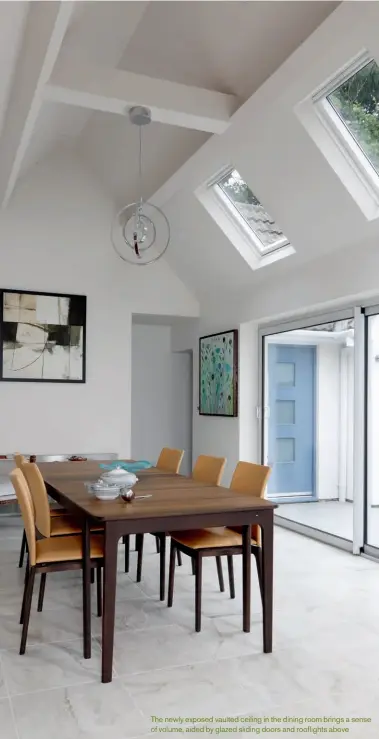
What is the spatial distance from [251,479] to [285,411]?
Result: 258 centimetres

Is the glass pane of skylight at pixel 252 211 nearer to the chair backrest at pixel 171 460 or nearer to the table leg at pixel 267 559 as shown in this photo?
the chair backrest at pixel 171 460

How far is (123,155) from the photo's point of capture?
583 cm

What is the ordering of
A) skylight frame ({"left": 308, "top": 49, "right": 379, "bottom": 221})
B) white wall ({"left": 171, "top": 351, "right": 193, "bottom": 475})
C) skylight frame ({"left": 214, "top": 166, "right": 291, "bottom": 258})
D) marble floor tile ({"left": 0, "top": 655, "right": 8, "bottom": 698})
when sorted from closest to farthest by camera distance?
marble floor tile ({"left": 0, "top": 655, "right": 8, "bottom": 698}), skylight frame ({"left": 308, "top": 49, "right": 379, "bottom": 221}), skylight frame ({"left": 214, "top": 166, "right": 291, "bottom": 258}), white wall ({"left": 171, "top": 351, "right": 193, "bottom": 475})

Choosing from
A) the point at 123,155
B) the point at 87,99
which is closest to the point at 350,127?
the point at 87,99

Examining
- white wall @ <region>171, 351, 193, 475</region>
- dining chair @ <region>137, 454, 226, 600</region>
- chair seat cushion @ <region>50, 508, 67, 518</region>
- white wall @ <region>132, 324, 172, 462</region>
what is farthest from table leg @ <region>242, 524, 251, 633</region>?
white wall @ <region>171, 351, 193, 475</region>

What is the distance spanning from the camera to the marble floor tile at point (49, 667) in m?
2.64

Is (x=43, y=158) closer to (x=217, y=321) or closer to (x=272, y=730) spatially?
(x=217, y=321)

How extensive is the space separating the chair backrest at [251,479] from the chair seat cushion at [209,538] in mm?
270

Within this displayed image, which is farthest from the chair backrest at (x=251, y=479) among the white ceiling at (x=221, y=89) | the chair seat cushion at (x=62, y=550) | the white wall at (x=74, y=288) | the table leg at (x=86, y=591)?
the white wall at (x=74, y=288)

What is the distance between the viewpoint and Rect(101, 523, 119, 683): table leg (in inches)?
104

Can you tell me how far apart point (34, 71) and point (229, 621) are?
315 centimetres

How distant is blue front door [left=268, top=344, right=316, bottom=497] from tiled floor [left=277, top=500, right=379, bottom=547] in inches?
6.1

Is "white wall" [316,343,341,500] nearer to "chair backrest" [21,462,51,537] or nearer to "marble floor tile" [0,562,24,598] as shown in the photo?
"marble floor tile" [0,562,24,598]

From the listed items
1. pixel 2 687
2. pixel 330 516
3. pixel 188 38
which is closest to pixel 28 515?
pixel 2 687
